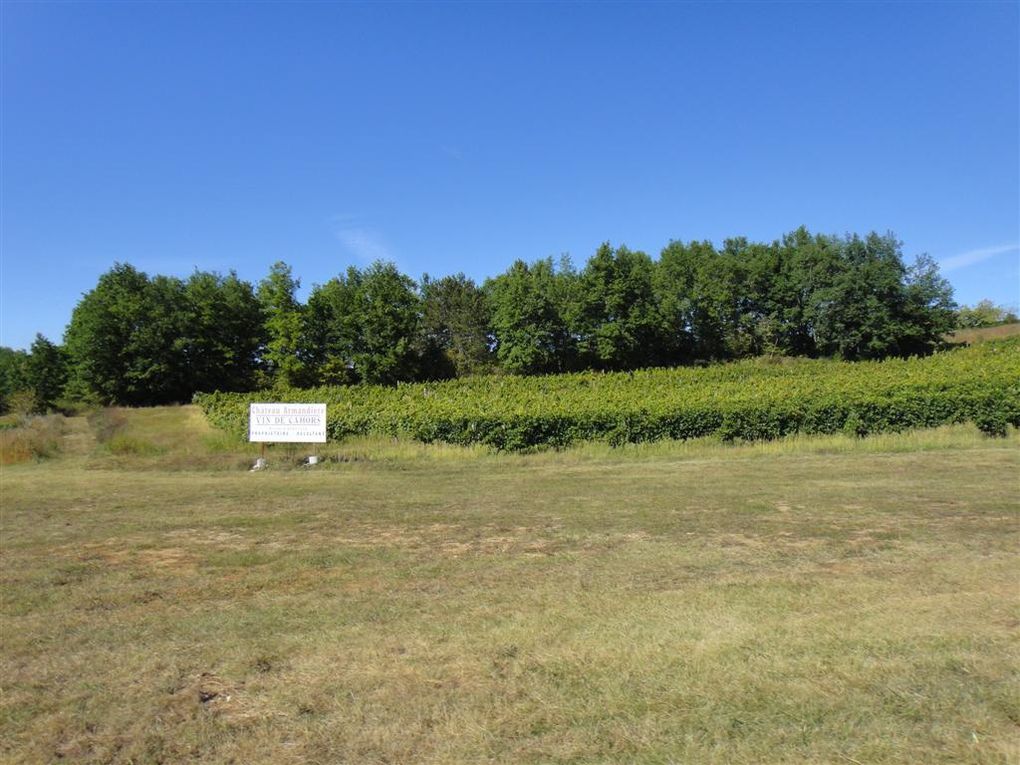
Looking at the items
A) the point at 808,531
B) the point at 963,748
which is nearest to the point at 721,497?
the point at 808,531

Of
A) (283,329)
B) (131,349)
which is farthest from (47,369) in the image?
(283,329)

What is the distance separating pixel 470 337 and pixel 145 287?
113ft

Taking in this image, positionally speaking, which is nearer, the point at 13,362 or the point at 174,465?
the point at 174,465

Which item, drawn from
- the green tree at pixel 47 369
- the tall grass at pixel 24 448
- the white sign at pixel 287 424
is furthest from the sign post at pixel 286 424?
the green tree at pixel 47 369

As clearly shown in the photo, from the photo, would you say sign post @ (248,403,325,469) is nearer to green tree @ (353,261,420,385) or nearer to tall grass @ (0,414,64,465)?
tall grass @ (0,414,64,465)

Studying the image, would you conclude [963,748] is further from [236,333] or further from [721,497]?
[236,333]

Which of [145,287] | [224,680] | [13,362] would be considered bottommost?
[224,680]

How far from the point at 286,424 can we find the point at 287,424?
3 centimetres

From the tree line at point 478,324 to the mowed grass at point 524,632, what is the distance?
197ft

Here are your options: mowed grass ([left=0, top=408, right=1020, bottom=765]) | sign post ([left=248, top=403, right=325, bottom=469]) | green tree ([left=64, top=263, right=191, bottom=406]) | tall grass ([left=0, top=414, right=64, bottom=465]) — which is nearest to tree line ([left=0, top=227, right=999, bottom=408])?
green tree ([left=64, top=263, right=191, bottom=406])

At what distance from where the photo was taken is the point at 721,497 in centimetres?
1094

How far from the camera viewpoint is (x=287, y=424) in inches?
801

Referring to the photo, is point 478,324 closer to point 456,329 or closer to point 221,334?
point 456,329

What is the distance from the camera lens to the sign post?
2020 centimetres
